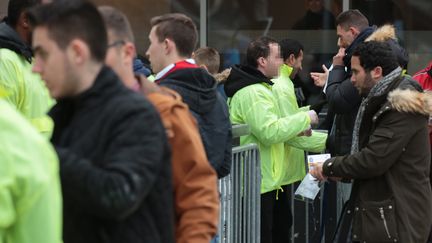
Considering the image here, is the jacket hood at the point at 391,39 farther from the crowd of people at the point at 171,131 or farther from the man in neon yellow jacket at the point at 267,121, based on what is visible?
the man in neon yellow jacket at the point at 267,121

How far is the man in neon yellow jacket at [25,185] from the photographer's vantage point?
2576mm

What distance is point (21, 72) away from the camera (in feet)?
16.5

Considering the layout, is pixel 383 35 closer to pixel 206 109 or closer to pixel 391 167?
pixel 391 167

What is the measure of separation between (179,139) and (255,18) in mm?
9222

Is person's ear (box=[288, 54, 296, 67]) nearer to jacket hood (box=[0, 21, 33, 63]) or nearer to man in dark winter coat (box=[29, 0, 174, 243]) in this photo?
jacket hood (box=[0, 21, 33, 63])

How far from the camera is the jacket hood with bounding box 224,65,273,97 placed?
7.66 metres

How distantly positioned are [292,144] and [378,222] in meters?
1.88

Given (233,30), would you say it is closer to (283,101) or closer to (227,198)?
(283,101)

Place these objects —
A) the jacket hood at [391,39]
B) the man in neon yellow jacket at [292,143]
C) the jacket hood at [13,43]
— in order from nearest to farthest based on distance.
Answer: the jacket hood at [13,43], the jacket hood at [391,39], the man in neon yellow jacket at [292,143]

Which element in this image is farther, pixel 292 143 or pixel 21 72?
pixel 292 143

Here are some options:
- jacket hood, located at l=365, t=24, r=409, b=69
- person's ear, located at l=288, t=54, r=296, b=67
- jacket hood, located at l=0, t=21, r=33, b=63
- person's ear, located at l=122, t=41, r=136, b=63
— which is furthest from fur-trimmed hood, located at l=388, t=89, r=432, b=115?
person's ear, located at l=288, t=54, r=296, b=67

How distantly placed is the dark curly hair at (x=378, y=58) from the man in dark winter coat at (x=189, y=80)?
1.83 m

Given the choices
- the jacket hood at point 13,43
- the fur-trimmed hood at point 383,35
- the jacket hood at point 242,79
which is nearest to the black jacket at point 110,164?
the jacket hood at point 13,43

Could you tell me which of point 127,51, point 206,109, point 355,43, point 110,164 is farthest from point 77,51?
point 355,43
